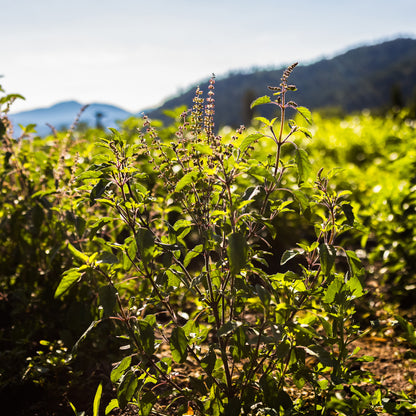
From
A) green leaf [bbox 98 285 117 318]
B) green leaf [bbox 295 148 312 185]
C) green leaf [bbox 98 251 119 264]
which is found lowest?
green leaf [bbox 98 285 117 318]

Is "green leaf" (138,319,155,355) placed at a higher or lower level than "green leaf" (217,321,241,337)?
lower

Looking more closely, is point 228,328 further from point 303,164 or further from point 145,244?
point 303,164

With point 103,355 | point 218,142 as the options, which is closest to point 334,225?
point 218,142

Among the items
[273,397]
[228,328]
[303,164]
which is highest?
[303,164]

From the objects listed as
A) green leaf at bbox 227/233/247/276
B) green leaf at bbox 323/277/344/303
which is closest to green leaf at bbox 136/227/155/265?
green leaf at bbox 227/233/247/276

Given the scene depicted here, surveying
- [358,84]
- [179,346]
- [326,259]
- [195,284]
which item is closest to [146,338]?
[179,346]

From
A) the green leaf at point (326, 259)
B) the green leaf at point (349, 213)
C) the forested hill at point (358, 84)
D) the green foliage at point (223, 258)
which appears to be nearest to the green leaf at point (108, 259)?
the green foliage at point (223, 258)

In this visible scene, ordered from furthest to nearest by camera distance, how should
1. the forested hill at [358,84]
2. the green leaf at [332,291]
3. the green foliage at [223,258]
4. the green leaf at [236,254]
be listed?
the forested hill at [358,84], the green leaf at [332,291], the green foliage at [223,258], the green leaf at [236,254]

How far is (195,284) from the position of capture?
4.77ft

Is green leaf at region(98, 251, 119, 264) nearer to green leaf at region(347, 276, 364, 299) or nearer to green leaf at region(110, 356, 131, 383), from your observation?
green leaf at region(110, 356, 131, 383)

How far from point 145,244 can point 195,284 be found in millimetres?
268

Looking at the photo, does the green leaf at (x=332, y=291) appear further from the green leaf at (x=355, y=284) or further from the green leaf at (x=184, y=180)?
the green leaf at (x=184, y=180)

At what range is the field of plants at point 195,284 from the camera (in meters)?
1.45

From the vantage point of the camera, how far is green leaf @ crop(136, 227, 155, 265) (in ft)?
4.32
